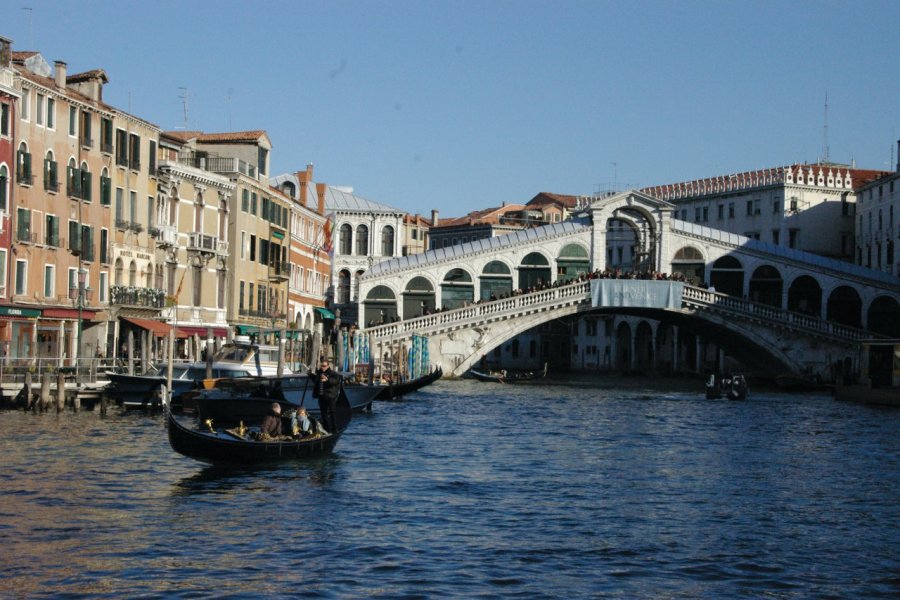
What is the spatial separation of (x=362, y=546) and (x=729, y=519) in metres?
5.03

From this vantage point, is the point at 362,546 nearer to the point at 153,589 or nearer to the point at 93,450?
the point at 153,589

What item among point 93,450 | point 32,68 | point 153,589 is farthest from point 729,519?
point 32,68

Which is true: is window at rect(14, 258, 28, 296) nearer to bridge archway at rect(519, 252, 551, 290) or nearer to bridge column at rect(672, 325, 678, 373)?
bridge archway at rect(519, 252, 551, 290)

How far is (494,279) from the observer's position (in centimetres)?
5853

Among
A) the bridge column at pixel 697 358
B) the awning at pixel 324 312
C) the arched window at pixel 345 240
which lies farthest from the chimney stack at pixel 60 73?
the bridge column at pixel 697 358

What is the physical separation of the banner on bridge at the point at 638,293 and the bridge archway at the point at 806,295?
767 cm

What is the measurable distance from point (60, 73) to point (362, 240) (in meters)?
39.4

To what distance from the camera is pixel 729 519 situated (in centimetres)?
1845

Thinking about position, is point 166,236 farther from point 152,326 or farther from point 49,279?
point 49,279

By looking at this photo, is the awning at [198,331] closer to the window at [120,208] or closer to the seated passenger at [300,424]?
the window at [120,208]

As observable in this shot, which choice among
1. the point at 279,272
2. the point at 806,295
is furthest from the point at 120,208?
the point at 806,295

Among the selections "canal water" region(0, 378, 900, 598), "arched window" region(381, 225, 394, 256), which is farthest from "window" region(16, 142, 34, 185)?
"arched window" region(381, 225, 394, 256)

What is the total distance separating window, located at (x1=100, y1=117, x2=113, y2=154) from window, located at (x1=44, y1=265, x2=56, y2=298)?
413cm

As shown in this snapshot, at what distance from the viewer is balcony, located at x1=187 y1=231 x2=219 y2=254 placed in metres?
45.2
